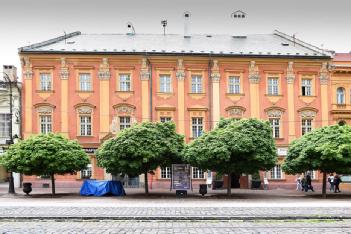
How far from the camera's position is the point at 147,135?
40.1m

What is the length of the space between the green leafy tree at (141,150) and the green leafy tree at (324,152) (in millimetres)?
7974

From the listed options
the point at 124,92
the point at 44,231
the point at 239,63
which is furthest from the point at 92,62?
the point at 44,231

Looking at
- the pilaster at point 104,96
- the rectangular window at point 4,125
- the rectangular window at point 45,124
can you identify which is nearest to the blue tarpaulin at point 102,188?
the pilaster at point 104,96

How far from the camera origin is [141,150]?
129 feet

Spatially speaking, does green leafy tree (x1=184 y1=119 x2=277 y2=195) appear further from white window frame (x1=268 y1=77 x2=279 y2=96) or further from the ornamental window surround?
white window frame (x1=268 y1=77 x2=279 y2=96)

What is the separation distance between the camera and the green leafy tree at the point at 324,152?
128 feet

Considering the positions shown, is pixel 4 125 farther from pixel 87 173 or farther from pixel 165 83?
pixel 165 83

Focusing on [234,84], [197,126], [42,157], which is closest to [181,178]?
[42,157]

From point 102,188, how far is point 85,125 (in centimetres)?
1192

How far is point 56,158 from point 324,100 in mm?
25099

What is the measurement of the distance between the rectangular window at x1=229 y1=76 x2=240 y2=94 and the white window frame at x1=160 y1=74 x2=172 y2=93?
5.29 meters

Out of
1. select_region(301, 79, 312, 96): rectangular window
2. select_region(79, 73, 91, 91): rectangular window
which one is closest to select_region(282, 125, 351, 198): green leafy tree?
select_region(301, 79, 312, 96): rectangular window

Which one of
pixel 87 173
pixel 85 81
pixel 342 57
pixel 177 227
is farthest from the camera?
pixel 342 57

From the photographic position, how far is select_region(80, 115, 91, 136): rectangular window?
52469 millimetres
